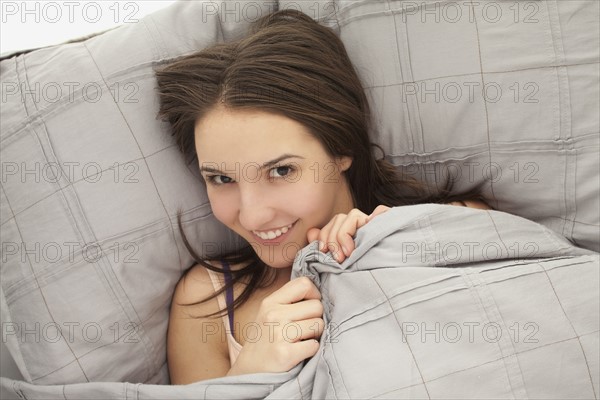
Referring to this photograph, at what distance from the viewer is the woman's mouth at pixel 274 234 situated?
1.20 metres

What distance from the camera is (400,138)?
127 cm

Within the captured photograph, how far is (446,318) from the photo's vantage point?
103cm

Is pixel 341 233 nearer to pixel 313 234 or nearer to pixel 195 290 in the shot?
pixel 313 234

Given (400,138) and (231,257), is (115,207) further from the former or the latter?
(400,138)

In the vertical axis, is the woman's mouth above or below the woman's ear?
below

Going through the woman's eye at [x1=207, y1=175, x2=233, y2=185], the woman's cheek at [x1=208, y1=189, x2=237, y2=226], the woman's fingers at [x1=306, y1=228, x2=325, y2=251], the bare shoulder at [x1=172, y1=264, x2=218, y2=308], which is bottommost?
the bare shoulder at [x1=172, y1=264, x2=218, y2=308]

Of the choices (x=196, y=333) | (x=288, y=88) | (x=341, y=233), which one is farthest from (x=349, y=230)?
(x=196, y=333)

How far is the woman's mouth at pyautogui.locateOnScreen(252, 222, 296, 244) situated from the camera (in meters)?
1.20

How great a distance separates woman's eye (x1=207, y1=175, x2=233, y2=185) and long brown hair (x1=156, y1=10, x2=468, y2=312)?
98 millimetres

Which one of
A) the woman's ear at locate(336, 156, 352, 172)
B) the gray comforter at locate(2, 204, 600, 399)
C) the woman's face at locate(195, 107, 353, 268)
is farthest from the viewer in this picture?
the woman's ear at locate(336, 156, 352, 172)

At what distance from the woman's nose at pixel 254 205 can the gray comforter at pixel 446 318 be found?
0.30 feet

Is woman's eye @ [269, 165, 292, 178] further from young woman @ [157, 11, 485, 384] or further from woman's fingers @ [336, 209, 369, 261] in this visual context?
woman's fingers @ [336, 209, 369, 261]

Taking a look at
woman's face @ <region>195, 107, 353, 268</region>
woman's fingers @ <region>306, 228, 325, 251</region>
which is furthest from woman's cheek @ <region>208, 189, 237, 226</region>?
woman's fingers @ <region>306, 228, 325, 251</region>

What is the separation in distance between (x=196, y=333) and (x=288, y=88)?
478mm
